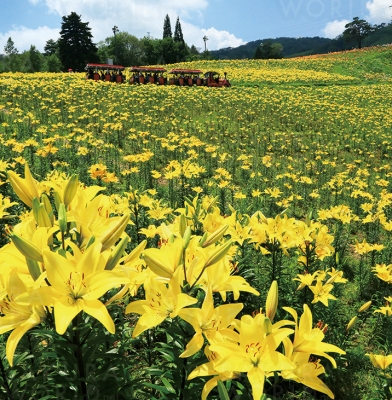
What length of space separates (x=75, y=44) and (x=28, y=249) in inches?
2286

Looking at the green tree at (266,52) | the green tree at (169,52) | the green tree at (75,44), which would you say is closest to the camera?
the green tree at (75,44)

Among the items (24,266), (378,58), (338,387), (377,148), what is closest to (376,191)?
(377,148)

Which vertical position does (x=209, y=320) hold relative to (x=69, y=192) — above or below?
below

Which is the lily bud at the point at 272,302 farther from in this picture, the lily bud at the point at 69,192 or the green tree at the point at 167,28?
the green tree at the point at 167,28

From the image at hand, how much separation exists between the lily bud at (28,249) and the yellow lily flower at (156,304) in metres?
0.32

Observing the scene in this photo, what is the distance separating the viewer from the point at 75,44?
5078 cm

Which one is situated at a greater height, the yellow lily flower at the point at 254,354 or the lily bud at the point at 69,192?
the lily bud at the point at 69,192

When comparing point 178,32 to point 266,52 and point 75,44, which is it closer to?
point 266,52

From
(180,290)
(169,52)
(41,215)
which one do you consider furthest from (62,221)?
(169,52)

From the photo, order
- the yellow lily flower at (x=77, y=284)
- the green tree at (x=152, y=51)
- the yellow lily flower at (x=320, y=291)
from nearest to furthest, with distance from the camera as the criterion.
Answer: the yellow lily flower at (x=77, y=284) < the yellow lily flower at (x=320, y=291) < the green tree at (x=152, y=51)

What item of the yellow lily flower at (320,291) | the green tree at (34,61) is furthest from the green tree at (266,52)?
the yellow lily flower at (320,291)

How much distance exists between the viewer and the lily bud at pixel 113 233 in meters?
→ 1.12

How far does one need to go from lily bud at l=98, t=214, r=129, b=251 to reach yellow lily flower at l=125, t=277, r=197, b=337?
0.61 feet

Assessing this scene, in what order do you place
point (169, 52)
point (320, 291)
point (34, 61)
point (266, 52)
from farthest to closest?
point (266, 52) → point (169, 52) → point (34, 61) → point (320, 291)
